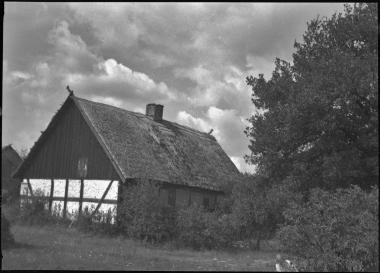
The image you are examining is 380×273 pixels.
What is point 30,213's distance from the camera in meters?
27.7

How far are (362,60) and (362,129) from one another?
8.45 ft

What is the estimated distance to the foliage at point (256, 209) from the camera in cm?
2258

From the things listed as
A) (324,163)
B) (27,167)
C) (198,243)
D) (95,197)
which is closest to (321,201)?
(324,163)

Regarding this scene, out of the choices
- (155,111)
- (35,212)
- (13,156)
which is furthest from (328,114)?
(13,156)

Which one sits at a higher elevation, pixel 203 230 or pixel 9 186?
pixel 9 186

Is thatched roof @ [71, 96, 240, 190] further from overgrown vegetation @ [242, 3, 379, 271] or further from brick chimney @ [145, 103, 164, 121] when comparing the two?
overgrown vegetation @ [242, 3, 379, 271]

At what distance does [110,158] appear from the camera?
28.5 m

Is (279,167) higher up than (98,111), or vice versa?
(98,111)

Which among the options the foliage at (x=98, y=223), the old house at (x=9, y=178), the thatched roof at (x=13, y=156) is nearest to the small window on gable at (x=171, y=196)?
the foliage at (x=98, y=223)

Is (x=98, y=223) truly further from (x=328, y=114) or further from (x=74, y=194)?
→ (x=328, y=114)

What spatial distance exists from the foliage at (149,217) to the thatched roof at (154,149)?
2.58 metres

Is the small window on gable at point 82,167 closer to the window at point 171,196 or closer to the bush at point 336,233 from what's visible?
the window at point 171,196

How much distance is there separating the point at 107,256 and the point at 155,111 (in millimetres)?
21192

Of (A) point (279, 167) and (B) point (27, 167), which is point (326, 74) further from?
(B) point (27, 167)
